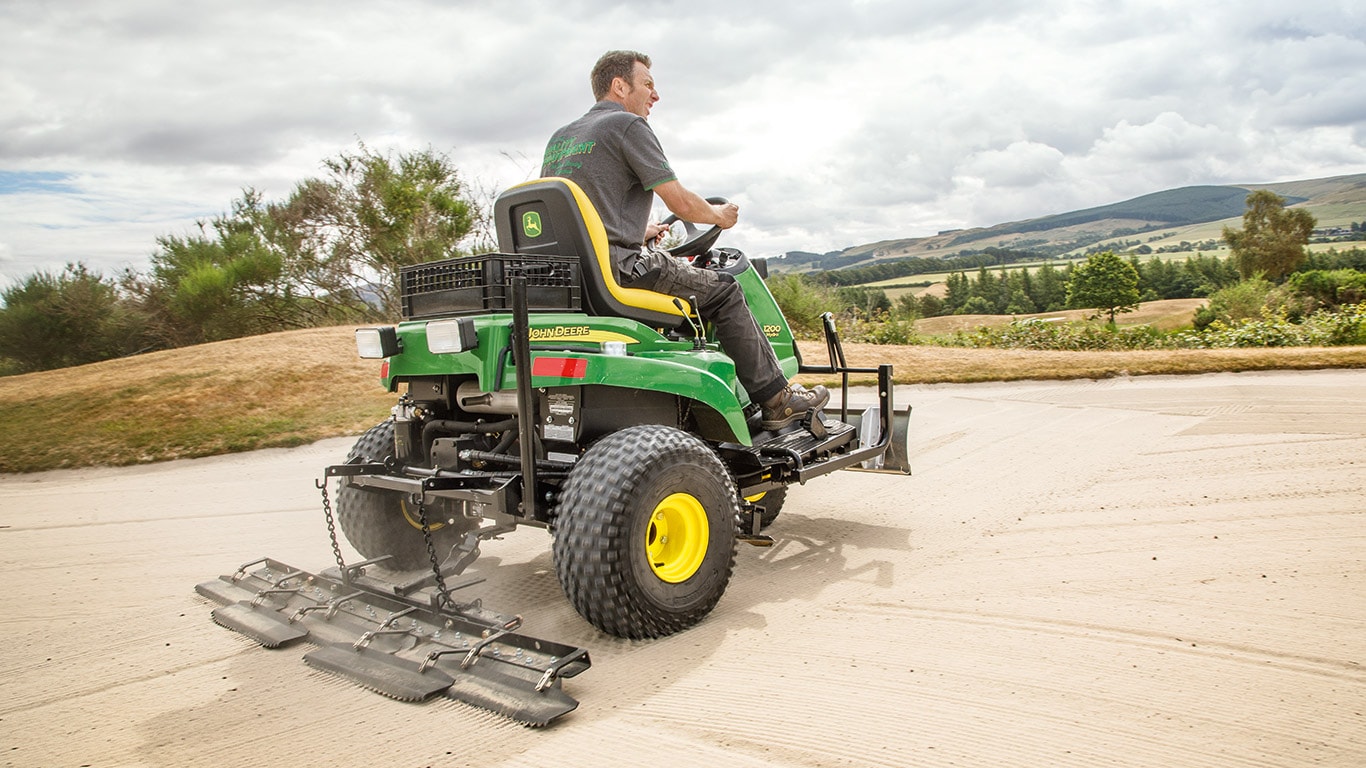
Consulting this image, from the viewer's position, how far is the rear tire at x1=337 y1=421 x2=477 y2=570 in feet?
13.5

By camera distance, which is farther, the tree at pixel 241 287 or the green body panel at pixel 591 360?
the tree at pixel 241 287

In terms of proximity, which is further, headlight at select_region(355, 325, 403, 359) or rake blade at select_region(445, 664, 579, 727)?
headlight at select_region(355, 325, 403, 359)

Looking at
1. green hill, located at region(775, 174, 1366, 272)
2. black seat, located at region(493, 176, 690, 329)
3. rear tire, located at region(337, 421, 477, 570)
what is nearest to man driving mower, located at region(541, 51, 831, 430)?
black seat, located at region(493, 176, 690, 329)

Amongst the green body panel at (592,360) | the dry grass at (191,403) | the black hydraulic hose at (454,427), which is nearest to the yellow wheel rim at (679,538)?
the green body panel at (592,360)

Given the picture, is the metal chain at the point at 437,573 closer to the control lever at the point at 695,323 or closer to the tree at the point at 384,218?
the control lever at the point at 695,323

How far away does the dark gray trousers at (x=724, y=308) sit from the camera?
4.05m

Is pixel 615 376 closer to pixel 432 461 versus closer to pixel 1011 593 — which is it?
pixel 432 461

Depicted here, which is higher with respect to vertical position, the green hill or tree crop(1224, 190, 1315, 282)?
the green hill

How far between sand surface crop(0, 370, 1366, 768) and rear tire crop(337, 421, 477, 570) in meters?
0.40

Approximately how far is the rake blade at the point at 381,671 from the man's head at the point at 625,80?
109 inches

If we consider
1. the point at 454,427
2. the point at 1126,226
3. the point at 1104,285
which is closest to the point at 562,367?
the point at 454,427

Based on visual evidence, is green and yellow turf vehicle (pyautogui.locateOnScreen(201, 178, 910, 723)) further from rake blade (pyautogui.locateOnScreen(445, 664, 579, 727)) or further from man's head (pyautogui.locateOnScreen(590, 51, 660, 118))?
man's head (pyautogui.locateOnScreen(590, 51, 660, 118))

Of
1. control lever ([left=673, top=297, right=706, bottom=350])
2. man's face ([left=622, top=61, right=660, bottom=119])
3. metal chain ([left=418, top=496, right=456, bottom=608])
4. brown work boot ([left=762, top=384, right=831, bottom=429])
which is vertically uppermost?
man's face ([left=622, top=61, right=660, bottom=119])

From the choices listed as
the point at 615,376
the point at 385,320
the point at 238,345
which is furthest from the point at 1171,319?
the point at 615,376
